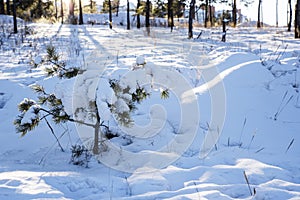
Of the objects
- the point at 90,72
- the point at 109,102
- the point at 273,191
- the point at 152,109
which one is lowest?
the point at 273,191

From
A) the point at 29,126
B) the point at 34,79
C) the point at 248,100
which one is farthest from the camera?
the point at 34,79

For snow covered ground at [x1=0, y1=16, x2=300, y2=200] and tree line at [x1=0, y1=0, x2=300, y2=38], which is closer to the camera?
snow covered ground at [x1=0, y1=16, x2=300, y2=200]

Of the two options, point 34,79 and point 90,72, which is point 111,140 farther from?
point 34,79

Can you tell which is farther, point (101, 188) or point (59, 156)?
point (59, 156)

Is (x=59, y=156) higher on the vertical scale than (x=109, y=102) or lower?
lower

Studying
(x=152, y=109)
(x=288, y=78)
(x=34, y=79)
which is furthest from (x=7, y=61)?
(x=288, y=78)

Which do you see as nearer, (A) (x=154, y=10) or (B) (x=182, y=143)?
(B) (x=182, y=143)

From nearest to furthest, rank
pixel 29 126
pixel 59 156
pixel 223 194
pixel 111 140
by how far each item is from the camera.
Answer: pixel 223 194 → pixel 29 126 → pixel 59 156 → pixel 111 140

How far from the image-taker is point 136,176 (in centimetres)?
260

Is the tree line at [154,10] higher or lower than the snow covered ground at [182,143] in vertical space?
higher

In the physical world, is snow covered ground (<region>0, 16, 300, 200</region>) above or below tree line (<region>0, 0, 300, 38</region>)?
below

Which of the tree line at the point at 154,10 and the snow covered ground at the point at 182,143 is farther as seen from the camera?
the tree line at the point at 154,10

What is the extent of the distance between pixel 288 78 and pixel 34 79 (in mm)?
4764

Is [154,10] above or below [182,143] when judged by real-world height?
above
